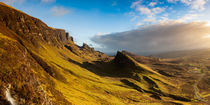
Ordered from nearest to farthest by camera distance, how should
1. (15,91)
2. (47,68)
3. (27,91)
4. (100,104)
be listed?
(15,91), (27,91), (100,104), (47,68)

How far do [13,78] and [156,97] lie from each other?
169 m

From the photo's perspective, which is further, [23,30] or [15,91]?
[23,30]

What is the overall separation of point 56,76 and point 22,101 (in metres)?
68.4

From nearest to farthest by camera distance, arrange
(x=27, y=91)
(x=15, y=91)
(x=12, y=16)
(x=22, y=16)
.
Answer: (x=15, y=91), (x=27, y=91), (x=12, y=16), (x=22, y=16)

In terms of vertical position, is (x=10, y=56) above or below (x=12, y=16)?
below

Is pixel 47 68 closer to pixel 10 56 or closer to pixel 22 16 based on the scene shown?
pixel 10 56

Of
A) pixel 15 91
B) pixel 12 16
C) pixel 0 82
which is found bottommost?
pixel 15 91

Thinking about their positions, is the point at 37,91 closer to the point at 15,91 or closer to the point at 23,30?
the point at 15,91

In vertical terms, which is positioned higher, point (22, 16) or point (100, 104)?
point (22, 16)

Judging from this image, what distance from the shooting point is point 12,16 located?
14638 centimetres

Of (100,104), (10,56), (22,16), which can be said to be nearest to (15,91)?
(10,56)

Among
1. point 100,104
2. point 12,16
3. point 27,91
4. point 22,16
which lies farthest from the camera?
point 22,16

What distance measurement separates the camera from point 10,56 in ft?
116

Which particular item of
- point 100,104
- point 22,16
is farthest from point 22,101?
point 22,16
